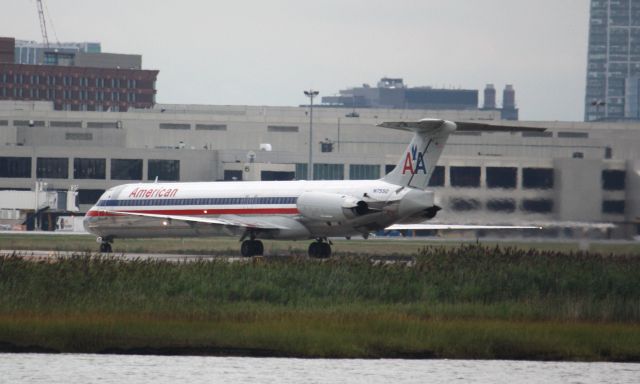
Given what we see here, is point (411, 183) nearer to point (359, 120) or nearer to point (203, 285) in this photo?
point (203, 285)

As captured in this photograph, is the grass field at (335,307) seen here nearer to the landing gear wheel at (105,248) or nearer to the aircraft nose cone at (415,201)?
the aircraft nose cone at (415,201)

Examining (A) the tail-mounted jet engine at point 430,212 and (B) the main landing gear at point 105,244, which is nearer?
(A) the tail-mounted jet engine at point 430,212

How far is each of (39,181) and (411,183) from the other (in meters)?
63.7

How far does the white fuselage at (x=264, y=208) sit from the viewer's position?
62.6 meters

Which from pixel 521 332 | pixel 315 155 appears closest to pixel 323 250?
pixel 521 332

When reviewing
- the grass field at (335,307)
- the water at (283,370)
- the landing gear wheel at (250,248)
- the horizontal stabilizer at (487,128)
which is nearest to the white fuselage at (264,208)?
the landing gear wheel at (250,248)

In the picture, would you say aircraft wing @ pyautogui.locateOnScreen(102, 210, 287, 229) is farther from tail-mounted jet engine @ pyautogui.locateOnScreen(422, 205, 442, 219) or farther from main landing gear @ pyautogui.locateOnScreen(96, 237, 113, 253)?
tail-mounted jet engine @ pyautogui.locateOnScreen(422, 205, 442, 219)

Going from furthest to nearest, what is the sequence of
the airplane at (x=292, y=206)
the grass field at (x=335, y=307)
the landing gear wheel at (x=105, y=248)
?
the landing gear wheel at (x=105, y=248) → the airplane at (x=292, y=206) → the grass field at (x=335, y=307)

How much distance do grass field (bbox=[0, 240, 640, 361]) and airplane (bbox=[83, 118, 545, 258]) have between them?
8498 mm

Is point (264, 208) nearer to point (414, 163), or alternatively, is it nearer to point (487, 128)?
point (414, 163)

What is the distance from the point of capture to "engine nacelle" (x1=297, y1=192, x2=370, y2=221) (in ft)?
206

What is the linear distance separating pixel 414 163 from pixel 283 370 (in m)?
27.2

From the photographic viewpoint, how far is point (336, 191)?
6450 cm

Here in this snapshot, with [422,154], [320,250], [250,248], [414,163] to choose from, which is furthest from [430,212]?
[250,248]
